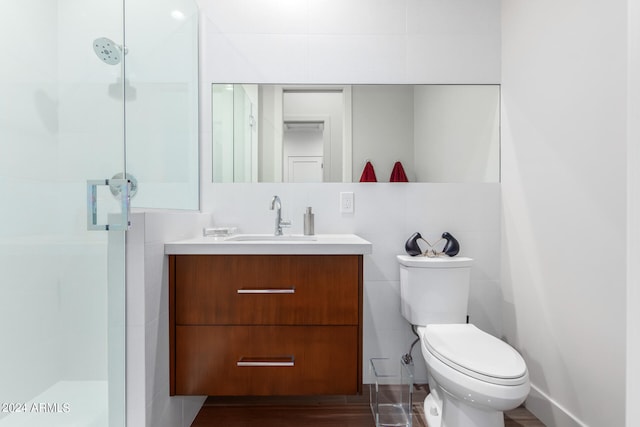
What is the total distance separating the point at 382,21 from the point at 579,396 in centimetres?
195

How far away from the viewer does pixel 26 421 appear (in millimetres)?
867

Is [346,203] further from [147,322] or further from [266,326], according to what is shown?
[147,322]

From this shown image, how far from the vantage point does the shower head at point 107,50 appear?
1151mm

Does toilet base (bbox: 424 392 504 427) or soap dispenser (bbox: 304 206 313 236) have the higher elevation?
soap dispenser (bbox: 304 206 313 236)

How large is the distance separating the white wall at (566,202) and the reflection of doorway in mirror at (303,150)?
3.28 feet

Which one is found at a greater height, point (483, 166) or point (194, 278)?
point (483, 166)

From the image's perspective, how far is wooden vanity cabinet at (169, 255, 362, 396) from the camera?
1275 millimetres

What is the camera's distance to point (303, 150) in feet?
6.14

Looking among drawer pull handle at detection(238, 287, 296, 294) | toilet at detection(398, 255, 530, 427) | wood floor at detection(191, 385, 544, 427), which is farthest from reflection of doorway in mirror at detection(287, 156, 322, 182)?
wood floor at detection(191, 385, 544, 427)

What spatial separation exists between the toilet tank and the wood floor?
1.57ft

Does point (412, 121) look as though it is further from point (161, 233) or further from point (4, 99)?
point (4, 99)

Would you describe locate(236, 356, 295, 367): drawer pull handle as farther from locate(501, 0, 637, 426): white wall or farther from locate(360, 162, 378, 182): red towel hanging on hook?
locate(501, 0, 637, 426): white wall

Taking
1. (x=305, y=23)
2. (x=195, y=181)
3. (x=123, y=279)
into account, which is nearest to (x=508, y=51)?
(x=305, y=23)

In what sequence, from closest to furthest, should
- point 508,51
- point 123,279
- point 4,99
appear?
point 4,99, point 123,279, point 508,51
